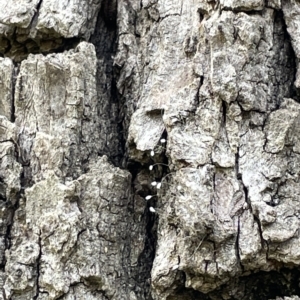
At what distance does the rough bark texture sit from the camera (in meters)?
1.39

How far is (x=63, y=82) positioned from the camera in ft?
5.21

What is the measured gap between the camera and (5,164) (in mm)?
1522

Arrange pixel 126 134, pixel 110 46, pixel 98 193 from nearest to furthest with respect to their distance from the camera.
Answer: pixel 98 193
pixel 126 134
pixel 110 46

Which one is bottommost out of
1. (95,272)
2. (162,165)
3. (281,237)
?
(95,272)

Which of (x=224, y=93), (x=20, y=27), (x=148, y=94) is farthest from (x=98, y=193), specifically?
(x=20, y=27)

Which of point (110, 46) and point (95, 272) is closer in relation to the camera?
point (95, 272)

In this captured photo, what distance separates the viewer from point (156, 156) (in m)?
1.49

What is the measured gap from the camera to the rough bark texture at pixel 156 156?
4.58 feet

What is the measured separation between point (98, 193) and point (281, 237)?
0.43m

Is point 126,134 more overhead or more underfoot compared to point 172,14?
more underfoot

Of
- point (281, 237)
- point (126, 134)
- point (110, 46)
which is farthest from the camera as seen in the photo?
point (110, 46)

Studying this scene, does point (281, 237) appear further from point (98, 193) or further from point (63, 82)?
point (63, 82)

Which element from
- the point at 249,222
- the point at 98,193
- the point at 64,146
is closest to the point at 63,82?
the point at 64,146

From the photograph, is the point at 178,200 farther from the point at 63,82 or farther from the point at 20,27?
the point at 20,27
